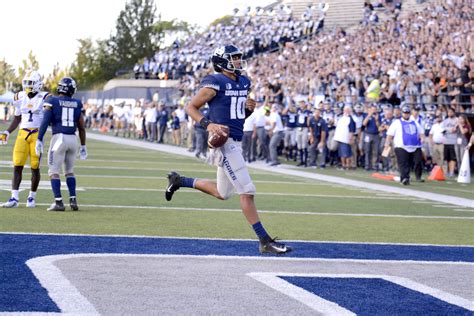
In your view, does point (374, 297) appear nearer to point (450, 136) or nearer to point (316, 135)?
point (450, 136)

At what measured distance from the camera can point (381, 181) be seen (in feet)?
67.7

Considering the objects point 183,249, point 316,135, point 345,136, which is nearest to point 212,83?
point 183,249

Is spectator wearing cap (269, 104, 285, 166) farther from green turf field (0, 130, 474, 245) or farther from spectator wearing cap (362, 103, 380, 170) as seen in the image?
green turf field (0, 130, 474, 245)

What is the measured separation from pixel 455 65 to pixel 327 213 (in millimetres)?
15194

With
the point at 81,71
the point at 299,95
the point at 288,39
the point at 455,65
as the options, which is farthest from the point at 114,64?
the point at 455,65

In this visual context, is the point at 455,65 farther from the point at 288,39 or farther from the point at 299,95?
the point at 288,39

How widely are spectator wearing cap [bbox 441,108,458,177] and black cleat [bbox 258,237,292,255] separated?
51.8 ft

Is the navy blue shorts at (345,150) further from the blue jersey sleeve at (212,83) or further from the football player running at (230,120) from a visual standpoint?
the blue jersey sleeve at (212,83)

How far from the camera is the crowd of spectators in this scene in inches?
986

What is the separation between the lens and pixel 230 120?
8758 millimetres

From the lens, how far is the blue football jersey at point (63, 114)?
1170 cm

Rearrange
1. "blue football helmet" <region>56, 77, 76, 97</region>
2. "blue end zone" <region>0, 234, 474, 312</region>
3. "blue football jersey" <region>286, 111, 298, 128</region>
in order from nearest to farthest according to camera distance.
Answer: "blue end zone" <region>0, 234, 474, 312</region> < "blue football helmet" <region>56, 77, 76, 97</region> < "blue football jersey" <region>286, 111, 298, 128</region>

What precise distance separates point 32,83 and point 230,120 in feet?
14.4

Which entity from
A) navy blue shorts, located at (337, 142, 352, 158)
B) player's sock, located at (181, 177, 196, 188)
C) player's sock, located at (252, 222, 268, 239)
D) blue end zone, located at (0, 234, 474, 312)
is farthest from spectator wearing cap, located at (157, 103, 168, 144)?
player's sock, located at (252, 222, 268, 239)
